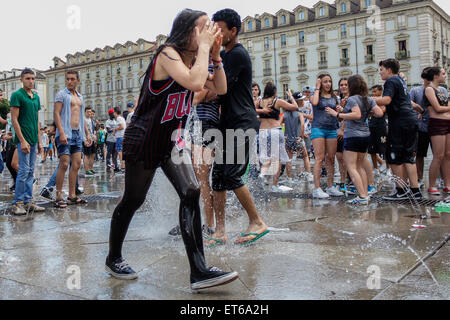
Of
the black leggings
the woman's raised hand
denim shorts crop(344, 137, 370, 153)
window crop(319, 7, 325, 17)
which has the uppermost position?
window crop(319, 7, 325, 17)

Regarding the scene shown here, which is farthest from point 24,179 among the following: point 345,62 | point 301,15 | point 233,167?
point 301,15

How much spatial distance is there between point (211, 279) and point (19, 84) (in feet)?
366

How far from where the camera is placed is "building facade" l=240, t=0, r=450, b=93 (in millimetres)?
52250

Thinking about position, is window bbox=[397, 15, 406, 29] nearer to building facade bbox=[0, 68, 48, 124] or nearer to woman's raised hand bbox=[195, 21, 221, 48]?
woman's raised hand bbox=[195, 21, 221, 48]

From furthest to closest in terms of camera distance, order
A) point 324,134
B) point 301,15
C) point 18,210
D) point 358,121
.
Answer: point 301,15, point 324,134, point 358,121, point 18,210

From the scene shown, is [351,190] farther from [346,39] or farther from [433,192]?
[346,39]

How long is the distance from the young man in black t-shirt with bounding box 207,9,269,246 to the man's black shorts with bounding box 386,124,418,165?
307 centimetres

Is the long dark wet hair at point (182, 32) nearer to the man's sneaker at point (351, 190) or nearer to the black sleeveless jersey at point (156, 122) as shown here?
the black sleeveless jersey at point (156, 122)

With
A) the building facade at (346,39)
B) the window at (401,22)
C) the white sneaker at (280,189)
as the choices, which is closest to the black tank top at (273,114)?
the white sneaker at (280,189)

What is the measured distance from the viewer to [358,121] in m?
6.00

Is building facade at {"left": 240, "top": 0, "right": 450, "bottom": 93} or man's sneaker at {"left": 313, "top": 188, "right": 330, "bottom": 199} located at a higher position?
building facade at {"left": 240, "top": 0, "right": 450, "bottom": 93}

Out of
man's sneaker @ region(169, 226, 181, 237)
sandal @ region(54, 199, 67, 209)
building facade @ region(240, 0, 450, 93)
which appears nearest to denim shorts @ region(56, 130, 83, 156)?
→ sandal @ region(54, 199, 67, 209)

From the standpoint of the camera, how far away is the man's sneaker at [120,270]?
8.83 ft

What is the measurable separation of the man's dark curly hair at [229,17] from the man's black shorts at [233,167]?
3.19 ft
